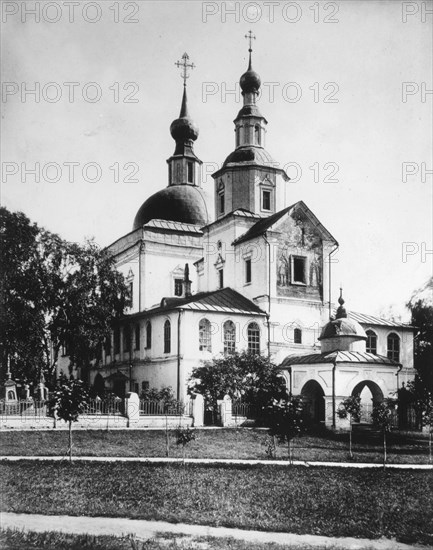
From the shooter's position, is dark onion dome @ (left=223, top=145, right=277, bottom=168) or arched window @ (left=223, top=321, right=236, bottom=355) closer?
arched window @ (left=223, top=321, right=236, bottom=355)

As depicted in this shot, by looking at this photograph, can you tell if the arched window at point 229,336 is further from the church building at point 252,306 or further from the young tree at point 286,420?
the young tree at point 286,420

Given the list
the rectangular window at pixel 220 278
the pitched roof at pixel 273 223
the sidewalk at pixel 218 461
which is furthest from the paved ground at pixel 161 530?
the rectangular window at pixel 220 278

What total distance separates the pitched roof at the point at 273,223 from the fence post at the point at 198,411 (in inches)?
486

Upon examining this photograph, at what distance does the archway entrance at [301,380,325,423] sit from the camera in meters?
34.3

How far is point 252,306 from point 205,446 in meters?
15.8

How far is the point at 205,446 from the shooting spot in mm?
23453

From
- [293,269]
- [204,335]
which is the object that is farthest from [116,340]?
[293,269]

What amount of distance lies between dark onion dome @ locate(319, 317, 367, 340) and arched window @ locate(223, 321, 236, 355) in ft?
15.9

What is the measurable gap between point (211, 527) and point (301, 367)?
23344 mm

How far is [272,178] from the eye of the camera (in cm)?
4322

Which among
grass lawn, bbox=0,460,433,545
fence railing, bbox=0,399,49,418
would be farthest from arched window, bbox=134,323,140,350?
grass lawn, bbox=0,460,433,545

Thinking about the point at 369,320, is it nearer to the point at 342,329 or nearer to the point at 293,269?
the point at 293,269

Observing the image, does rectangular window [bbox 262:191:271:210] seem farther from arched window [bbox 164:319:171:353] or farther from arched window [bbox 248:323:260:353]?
arched window [bbox 164:319:171:353]

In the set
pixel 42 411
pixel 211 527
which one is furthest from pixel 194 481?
pixel 42 411
